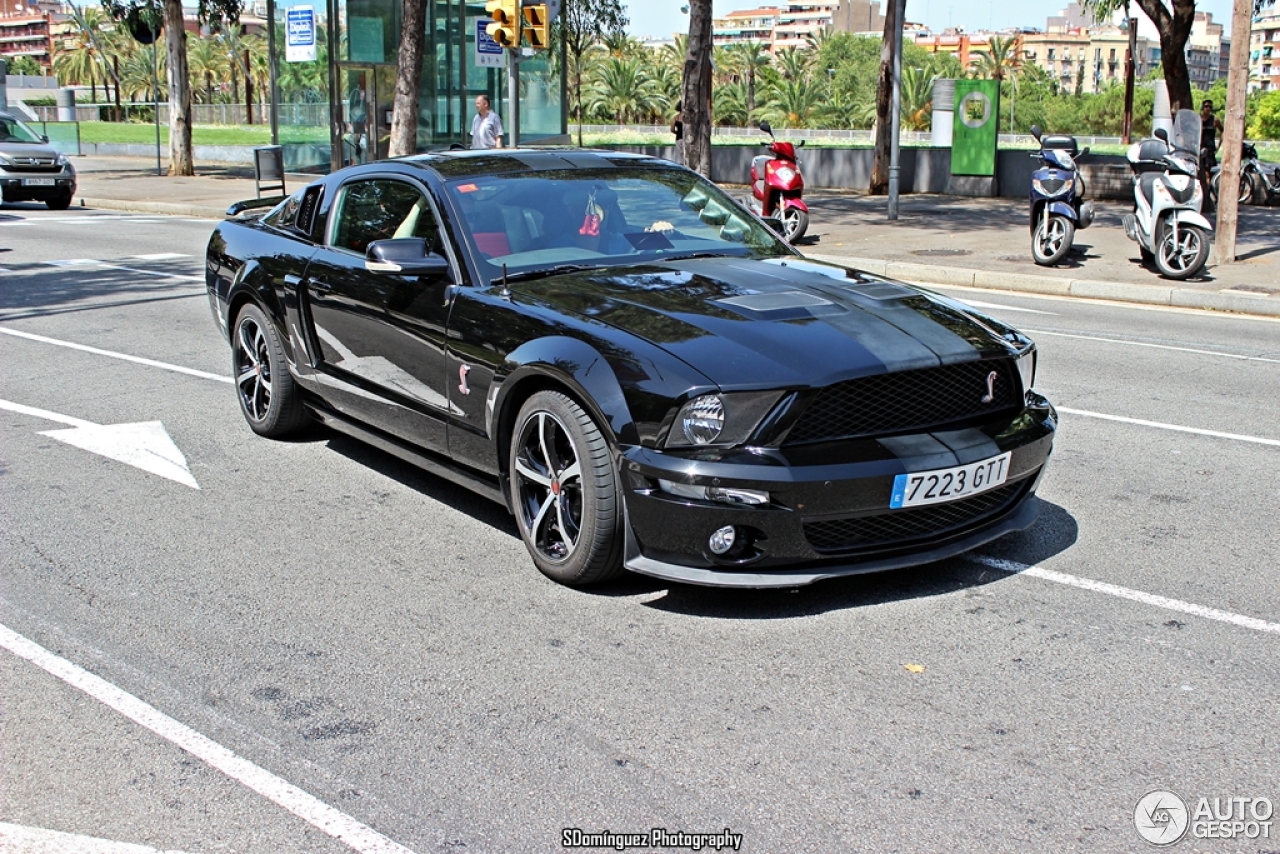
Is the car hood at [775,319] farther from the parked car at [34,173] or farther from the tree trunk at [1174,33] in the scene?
the parked car at [34,173]

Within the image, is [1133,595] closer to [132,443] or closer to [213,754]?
[213,754]

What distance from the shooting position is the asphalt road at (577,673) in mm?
3350

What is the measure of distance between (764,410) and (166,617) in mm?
2251

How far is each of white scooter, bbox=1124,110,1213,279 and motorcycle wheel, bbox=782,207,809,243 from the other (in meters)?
4.73

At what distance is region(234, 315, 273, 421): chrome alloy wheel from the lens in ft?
23.6

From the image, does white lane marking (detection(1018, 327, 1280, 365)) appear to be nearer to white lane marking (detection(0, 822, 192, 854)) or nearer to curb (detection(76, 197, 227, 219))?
white lane marking (detection(0, 822, 192, 854))

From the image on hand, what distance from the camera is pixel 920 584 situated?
4.93 m

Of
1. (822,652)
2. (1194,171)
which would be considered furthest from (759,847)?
(1194,171)

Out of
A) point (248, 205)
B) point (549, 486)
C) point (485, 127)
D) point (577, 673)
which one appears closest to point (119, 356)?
point (248, 205)

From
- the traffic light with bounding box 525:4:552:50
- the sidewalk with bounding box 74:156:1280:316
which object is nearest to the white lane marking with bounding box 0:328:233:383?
the traffic light with bounding box 525:4:552:50

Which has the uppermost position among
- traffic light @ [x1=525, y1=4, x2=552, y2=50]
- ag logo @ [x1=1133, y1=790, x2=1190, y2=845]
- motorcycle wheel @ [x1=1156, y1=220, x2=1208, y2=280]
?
traffic light @ [x1=525, y1=4, x2=552, y2=50]

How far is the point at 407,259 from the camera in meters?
5.52

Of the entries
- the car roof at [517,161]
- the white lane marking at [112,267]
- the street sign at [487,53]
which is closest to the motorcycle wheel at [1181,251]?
the car roof at [517,161]

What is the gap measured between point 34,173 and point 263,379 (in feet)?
69.5
